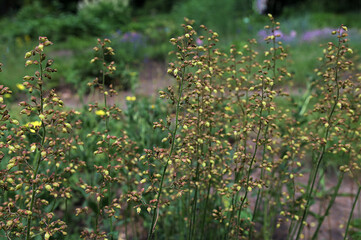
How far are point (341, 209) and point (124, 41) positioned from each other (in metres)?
7.00

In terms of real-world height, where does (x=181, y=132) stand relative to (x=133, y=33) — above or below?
above

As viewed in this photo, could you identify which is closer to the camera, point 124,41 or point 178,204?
point 178,204

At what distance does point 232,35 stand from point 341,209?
28.7 ft

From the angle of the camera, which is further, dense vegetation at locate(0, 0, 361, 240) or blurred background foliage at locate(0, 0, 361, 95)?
blurred background foliage at locate(0, 0, 361, 95)

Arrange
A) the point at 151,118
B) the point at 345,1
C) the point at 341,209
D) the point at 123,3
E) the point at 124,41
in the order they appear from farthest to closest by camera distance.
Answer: the point at 345,1
the point at 123,3
the point at 124,41
the point at 341,209
the point at 151,118

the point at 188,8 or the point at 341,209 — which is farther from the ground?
the point at 188,8

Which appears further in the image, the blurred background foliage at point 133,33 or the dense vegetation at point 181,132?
the blurred background foliage at point 133,33

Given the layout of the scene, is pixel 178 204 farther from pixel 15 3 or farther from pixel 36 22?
pixel 15 3

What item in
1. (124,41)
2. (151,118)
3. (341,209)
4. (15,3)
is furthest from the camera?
(15,3)

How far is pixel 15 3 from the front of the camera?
19.8 meters

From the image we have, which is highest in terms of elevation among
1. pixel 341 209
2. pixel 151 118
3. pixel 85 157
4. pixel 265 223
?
pixel 151 118

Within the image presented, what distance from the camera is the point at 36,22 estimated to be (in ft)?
42.6

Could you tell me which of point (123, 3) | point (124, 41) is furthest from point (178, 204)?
point (123, 3)

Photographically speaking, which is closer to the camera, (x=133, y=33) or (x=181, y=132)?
(x=181, y=132)
